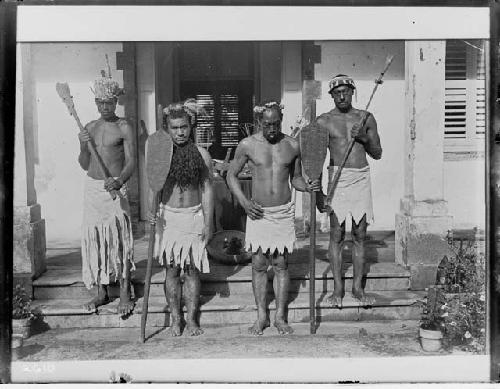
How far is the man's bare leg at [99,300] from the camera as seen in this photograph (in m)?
5.95

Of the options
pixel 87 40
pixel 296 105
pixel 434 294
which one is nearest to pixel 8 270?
pixel 87 40

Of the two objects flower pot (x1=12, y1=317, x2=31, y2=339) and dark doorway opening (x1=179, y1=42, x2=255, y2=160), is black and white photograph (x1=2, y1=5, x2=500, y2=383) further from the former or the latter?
dark doorway opening (x1=179, y1=42, x2=255, y2=160)

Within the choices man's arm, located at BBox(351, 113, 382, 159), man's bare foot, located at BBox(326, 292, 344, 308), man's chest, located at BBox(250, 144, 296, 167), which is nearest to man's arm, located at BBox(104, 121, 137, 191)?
man's chest, located at BBox(250, 144, 296, 167)

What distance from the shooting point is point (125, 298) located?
602 centimetres

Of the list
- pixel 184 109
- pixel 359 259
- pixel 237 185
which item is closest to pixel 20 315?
pixel 237 185

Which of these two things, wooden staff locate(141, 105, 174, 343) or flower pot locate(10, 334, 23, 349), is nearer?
wooden staff locate(141, 105, 174, 343)

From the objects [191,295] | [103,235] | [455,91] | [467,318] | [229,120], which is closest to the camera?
[467,318]

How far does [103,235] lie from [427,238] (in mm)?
3377

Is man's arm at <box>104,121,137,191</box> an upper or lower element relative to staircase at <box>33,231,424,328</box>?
upper

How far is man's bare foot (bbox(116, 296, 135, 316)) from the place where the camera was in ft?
19.4

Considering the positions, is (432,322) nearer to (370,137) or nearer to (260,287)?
(260,287)

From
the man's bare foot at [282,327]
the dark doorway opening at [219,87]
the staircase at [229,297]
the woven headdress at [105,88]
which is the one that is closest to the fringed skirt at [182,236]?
the staircase at [229,297]

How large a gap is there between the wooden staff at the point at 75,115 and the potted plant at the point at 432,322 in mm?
3138

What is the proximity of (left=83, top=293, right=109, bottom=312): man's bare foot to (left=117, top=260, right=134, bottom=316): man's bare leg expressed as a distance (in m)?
0.20
